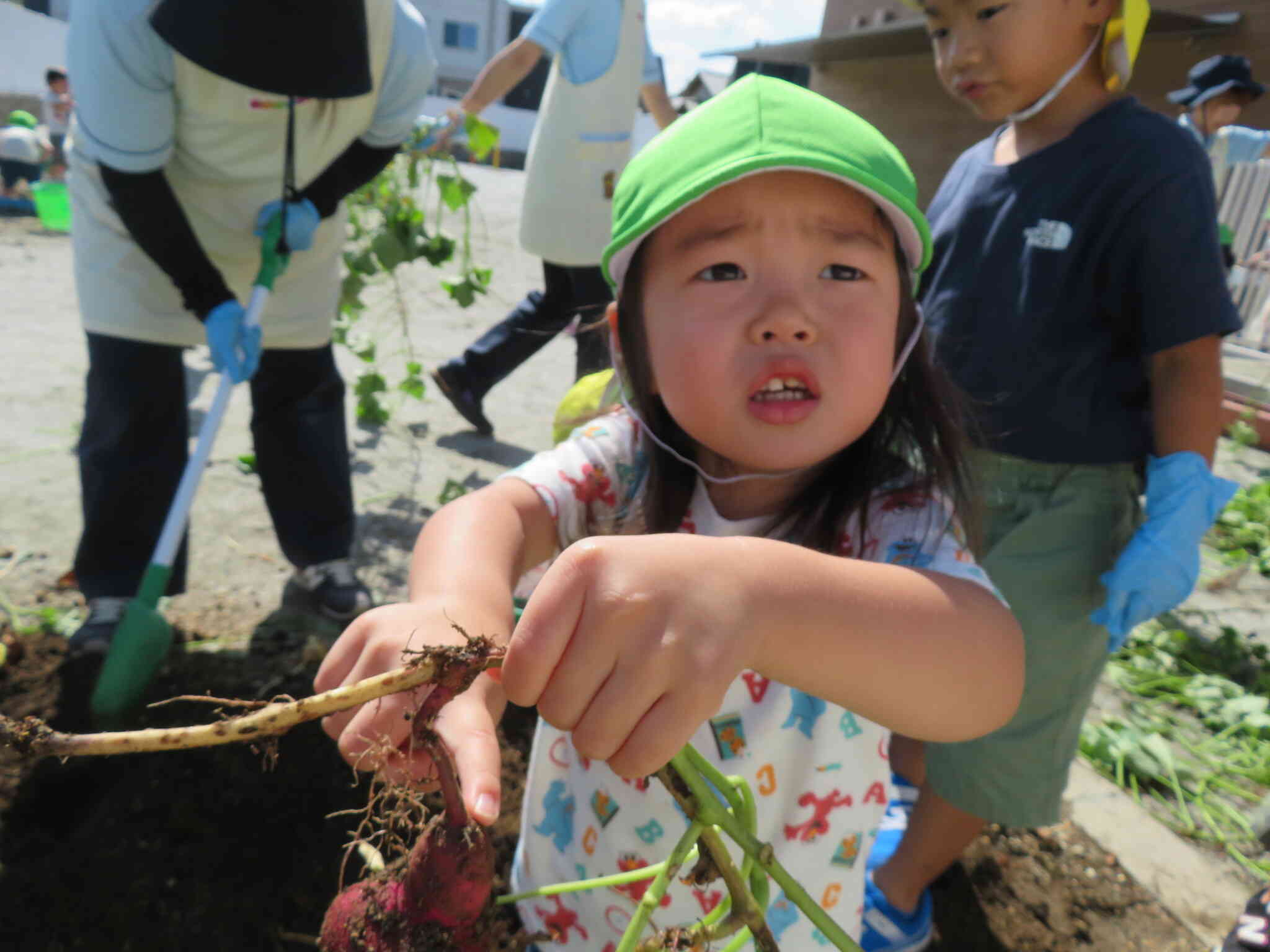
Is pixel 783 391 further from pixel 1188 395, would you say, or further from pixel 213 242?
pixel 213 242

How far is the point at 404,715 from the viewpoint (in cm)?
69

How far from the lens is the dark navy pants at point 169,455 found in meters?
2.17

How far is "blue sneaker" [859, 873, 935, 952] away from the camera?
1.72m

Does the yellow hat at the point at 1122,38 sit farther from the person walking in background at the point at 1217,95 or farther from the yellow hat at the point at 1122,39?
the person walking in background at the point at 1217,95

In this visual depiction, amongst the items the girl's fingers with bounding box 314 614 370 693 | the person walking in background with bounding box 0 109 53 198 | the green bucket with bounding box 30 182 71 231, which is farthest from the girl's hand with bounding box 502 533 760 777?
the person walking in background with bounding box 0 109 53 198

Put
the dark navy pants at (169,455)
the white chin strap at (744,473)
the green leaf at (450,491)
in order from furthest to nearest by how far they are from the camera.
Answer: the green leaf at (450,491) → the dark navy pants at (169,455) → the white chin strap at (744,473)

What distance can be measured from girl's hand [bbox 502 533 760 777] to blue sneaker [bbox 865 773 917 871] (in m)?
1.39

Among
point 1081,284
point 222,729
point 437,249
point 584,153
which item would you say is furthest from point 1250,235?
point 222,729

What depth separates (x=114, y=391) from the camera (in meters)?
2.16

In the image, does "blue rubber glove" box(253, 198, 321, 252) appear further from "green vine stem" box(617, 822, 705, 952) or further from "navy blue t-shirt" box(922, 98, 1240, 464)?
"green vine stem" box(617, 822, 705, 952)

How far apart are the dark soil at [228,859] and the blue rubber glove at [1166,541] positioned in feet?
2.19

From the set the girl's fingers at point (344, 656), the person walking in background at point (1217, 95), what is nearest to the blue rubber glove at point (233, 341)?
the girl's fingers at point (344, 656)

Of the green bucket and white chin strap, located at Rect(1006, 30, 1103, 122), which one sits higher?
white chin strap, located at Rect(1006, 30, 1103, 122)

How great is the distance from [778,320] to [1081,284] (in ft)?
3.07
